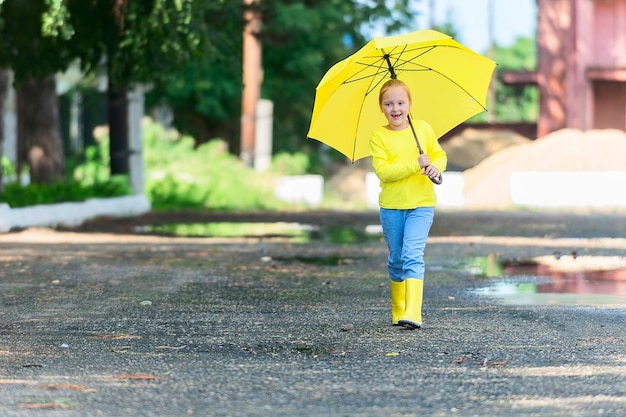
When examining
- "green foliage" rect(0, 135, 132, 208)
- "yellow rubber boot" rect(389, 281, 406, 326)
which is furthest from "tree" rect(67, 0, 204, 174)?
"yellow rubber boot" rect(389, 281, 406, 326)

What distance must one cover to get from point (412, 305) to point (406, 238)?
47cm

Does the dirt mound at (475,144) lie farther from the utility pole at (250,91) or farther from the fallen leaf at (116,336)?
the fallen leaf at (116,336)

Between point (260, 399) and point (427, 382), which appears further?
point (427, 382)

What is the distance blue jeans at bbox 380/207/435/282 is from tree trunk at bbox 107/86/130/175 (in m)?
21.1

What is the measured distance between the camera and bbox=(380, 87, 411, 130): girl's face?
9586 millimetres

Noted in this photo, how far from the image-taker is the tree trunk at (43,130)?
88.3ft

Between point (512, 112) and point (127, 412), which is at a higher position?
point (512, 112)

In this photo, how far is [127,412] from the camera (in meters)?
6.45

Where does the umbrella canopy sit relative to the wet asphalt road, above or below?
above

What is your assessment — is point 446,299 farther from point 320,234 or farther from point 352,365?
point 320,234

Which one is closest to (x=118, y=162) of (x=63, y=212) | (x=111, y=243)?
(x=63, y=212)

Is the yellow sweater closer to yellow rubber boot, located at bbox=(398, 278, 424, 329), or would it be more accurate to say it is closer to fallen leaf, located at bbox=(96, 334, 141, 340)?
yellow rubber boot, located at bbox=(398, 278, 424, 329)

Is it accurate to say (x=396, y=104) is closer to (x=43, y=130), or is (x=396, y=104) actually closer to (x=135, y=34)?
→ (x=135, y=34)

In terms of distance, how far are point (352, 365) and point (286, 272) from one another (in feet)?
21.6
